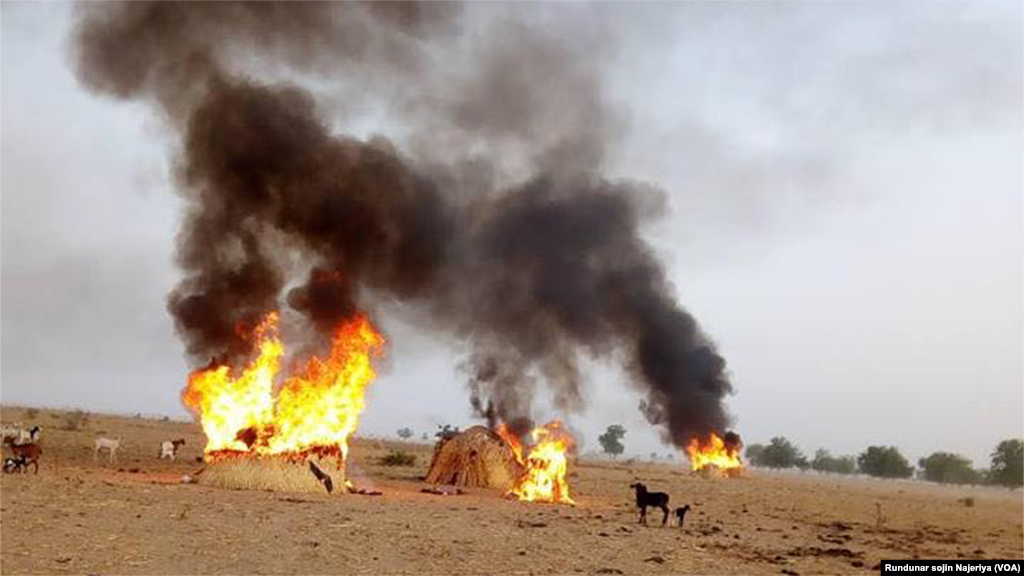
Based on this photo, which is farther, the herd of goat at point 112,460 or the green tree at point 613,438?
the green tree at point 613,438

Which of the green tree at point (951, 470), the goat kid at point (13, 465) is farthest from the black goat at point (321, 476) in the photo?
the green tree at point (951, 470)

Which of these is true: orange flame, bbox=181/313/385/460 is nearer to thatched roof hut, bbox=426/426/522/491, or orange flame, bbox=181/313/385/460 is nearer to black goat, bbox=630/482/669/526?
thatched roof hut, bbox=426/426/522/491

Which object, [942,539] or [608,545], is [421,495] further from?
[942,539]

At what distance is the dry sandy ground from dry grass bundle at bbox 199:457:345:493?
97 centimetres

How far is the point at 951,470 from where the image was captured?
18050 cm

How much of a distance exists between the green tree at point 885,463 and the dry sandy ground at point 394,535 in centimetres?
15487

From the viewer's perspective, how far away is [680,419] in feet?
240

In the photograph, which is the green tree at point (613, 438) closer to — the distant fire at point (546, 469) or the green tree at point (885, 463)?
the green tree at point (885, 463)

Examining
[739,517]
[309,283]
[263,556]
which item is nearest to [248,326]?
[309,283]

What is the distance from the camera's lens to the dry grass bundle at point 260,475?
28.0 metres

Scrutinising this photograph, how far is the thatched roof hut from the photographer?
3697 centimetres

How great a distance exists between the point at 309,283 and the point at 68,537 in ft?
62.6

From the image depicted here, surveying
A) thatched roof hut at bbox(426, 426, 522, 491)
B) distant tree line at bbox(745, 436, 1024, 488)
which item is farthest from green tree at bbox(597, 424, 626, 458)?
thatched roof hut at bbox(426, 426, 522, 491)

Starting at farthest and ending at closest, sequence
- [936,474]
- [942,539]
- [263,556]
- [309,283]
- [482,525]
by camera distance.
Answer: [936,474] → [309,283] → [942,539] → [482,525] → [263,556]
